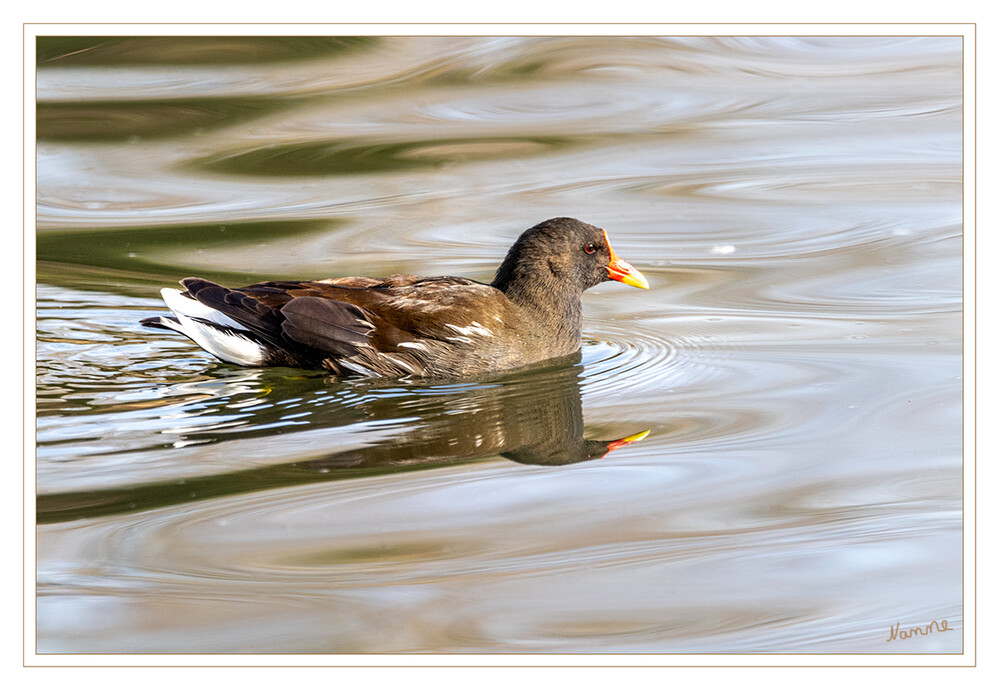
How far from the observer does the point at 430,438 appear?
636cm

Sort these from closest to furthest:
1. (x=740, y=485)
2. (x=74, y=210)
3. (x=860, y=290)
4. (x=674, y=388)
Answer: (x=740, y=485) < (x=674, y=388) < (x=860, y=290) < (x=74, y=210)

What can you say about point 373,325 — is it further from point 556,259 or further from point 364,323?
point 556,259

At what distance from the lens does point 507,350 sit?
741cm

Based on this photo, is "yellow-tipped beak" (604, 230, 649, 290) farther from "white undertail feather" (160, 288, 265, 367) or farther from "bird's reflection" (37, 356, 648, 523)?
"white undertail feather" (160, 288, 265, 367)

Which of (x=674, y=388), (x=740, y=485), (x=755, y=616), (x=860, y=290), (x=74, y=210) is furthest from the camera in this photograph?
(x=74, y=210)

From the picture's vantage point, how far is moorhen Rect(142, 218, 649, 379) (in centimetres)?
722

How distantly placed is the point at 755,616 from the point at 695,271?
13.9 ft

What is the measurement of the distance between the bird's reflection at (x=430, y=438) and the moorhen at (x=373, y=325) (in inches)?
6.8

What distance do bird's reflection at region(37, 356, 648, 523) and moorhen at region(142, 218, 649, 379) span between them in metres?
0.17

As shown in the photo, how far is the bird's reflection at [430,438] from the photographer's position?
5.74 m
